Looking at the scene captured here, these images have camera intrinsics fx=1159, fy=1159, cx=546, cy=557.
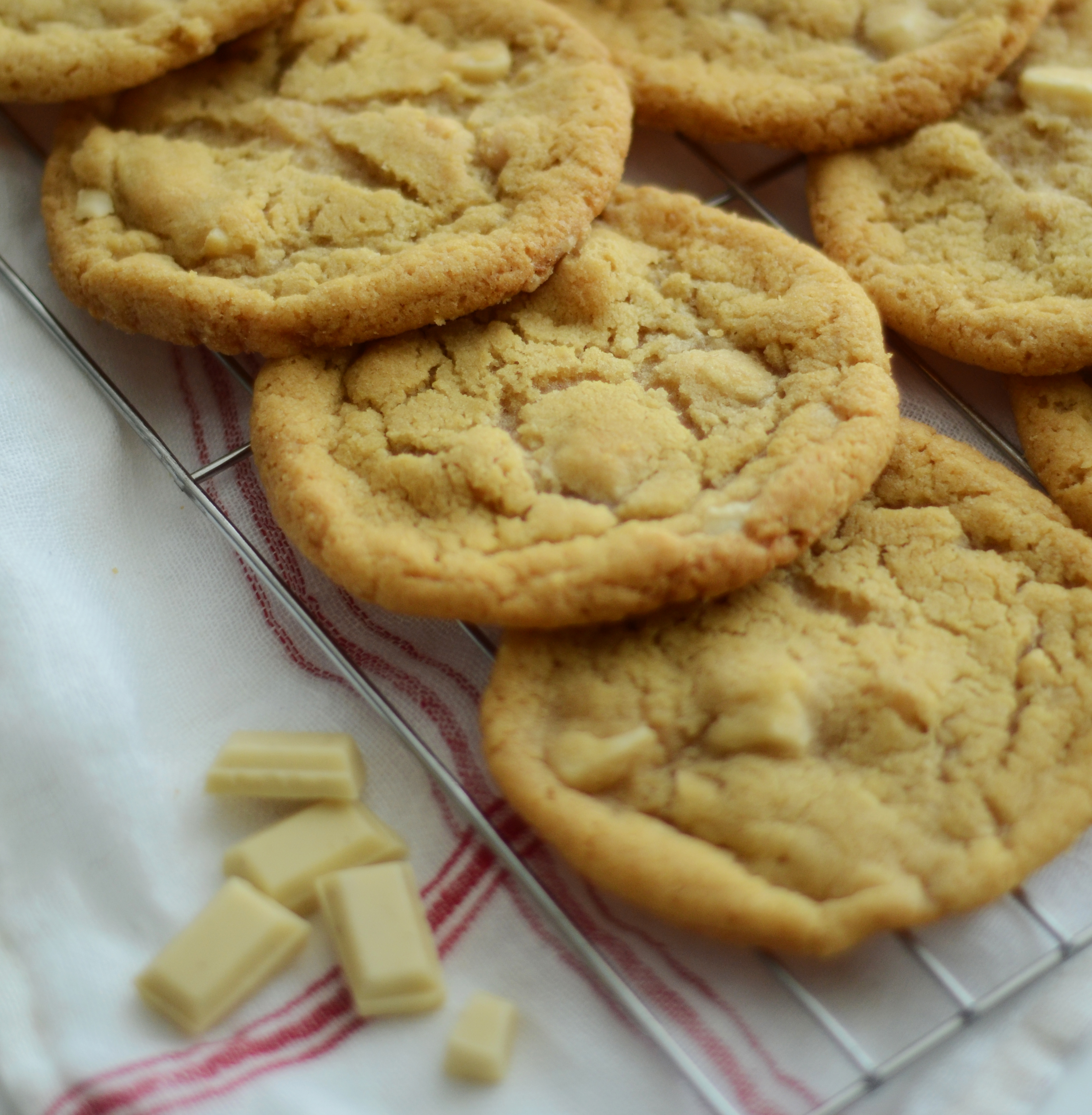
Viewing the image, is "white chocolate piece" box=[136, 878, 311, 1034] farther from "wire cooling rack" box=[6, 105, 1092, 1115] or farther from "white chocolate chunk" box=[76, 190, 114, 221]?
"white chocolate chunk" box=[76, 190, 114, 221]

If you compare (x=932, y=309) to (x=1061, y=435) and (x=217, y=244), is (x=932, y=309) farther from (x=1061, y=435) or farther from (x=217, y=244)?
(x=217, y=244)

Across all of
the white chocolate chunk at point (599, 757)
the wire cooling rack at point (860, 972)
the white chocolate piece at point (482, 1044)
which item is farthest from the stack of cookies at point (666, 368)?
the white chocolate piece at point (482, 1044)

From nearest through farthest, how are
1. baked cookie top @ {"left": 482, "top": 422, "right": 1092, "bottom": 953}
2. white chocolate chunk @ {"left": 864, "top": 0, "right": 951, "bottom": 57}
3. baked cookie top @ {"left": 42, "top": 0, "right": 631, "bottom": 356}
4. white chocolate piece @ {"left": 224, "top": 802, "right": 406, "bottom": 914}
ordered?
baked cookie top @ {"left": 482, "top": 422, "right": 1092, "bottom": 953}, white chocolate piece @ {"left": 224, "top": 802, "right": 406, "bottom": 914}, baked cookie top @ {"left": 42, "top": 0, "right": 631, "bottom": 356}, white chocolate chunk @ {"left": 864, "top": 0, "right": 951, "bottom": 57}

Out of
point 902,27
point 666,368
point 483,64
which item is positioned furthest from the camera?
point 902,27

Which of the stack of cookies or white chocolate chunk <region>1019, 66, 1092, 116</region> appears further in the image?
white chocolate chunk <region>1019, 66, 1092, 116</region>

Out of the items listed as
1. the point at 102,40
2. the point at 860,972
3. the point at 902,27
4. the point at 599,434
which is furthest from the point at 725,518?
the point at 102,40

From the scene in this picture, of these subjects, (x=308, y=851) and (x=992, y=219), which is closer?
(x=308, y=851)

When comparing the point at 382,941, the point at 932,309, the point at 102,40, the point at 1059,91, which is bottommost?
the point at 382,941

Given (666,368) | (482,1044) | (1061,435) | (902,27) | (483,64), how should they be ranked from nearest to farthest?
(482,1044) < (666,368) < (1061,435) < (483,64) < (902,27)

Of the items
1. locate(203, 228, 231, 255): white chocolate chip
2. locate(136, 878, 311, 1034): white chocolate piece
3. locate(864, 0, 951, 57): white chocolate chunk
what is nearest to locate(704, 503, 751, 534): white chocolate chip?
locate(136, 878, 311, 1034): white chocolate piece
